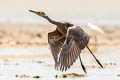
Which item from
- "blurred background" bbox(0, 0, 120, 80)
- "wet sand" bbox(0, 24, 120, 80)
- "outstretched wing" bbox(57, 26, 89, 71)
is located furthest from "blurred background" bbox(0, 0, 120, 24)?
"outstretched wing" bbox(57, 26, 89, 71)

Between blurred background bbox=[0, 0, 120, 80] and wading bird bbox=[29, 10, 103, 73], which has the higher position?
wading bird bbox=[29, 10, 103, 73]

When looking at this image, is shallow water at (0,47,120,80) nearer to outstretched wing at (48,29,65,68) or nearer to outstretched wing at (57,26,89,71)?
outstretched wing at (48,29,65,68)

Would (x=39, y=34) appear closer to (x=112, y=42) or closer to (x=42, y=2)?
(x=112, y=42)

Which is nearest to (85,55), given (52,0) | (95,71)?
(95,71)

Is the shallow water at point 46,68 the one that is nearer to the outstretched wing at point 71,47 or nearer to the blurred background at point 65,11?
the outstretched wing at point 71,47

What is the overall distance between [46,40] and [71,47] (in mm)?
13041

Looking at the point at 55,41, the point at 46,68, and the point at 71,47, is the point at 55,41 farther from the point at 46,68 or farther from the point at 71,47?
the point at 46,68

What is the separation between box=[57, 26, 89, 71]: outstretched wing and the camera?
1184cm

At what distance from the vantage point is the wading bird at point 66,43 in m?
11.9

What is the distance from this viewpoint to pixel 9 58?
1934 centimetres

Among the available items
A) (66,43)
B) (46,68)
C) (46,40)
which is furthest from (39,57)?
(66,43)

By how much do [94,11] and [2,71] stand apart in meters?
18.1

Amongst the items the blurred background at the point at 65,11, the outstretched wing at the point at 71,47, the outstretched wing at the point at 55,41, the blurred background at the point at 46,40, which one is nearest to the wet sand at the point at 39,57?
the blurred background at the point at 46,40

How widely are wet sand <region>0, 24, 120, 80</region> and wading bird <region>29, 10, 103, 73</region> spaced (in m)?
1.32
